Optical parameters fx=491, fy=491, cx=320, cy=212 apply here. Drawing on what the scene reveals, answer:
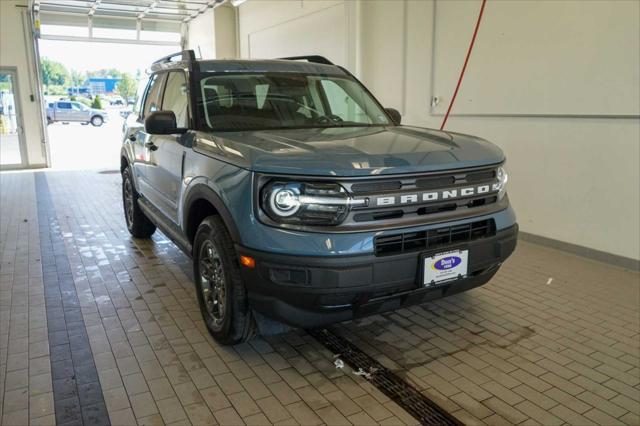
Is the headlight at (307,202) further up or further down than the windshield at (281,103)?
further down

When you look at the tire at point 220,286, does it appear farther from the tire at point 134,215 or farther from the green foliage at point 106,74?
the green foliage at point 106,74

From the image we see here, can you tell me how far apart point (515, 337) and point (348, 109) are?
207cm

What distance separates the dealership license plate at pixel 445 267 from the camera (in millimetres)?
2514

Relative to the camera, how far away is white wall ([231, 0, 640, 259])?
4.57 m

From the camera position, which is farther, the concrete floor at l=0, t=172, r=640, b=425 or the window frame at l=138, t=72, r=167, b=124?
the window frame at l=138, t=72, r=167, b=124

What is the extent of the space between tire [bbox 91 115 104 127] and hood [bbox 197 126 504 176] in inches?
959

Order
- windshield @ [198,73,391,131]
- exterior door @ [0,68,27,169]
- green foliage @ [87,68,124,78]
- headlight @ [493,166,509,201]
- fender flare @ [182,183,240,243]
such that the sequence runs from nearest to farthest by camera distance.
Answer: fender flare @ [182,183,240,243] < headlight @ [493,166,509,201] < windshield @ [198,73,391,131] < exterior door @ [0,68,27,169] < green foliage @ [87,68,124,78]

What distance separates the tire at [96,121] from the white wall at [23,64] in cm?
1387

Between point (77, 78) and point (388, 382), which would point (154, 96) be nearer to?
point (388, 382)

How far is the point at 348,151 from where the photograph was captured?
2551 millimetres

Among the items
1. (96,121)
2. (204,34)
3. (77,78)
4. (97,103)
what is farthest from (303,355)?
(97,103)

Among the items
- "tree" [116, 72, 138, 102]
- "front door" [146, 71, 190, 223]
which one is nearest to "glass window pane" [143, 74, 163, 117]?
"front door" [146, 71, 190, 223]

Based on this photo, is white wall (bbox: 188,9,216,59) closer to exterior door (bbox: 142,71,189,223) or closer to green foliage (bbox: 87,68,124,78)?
exterior door (bbox: 142,71,189,223)

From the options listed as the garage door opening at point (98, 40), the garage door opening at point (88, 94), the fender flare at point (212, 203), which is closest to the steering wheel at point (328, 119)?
the fender flare at point (212, 203)
